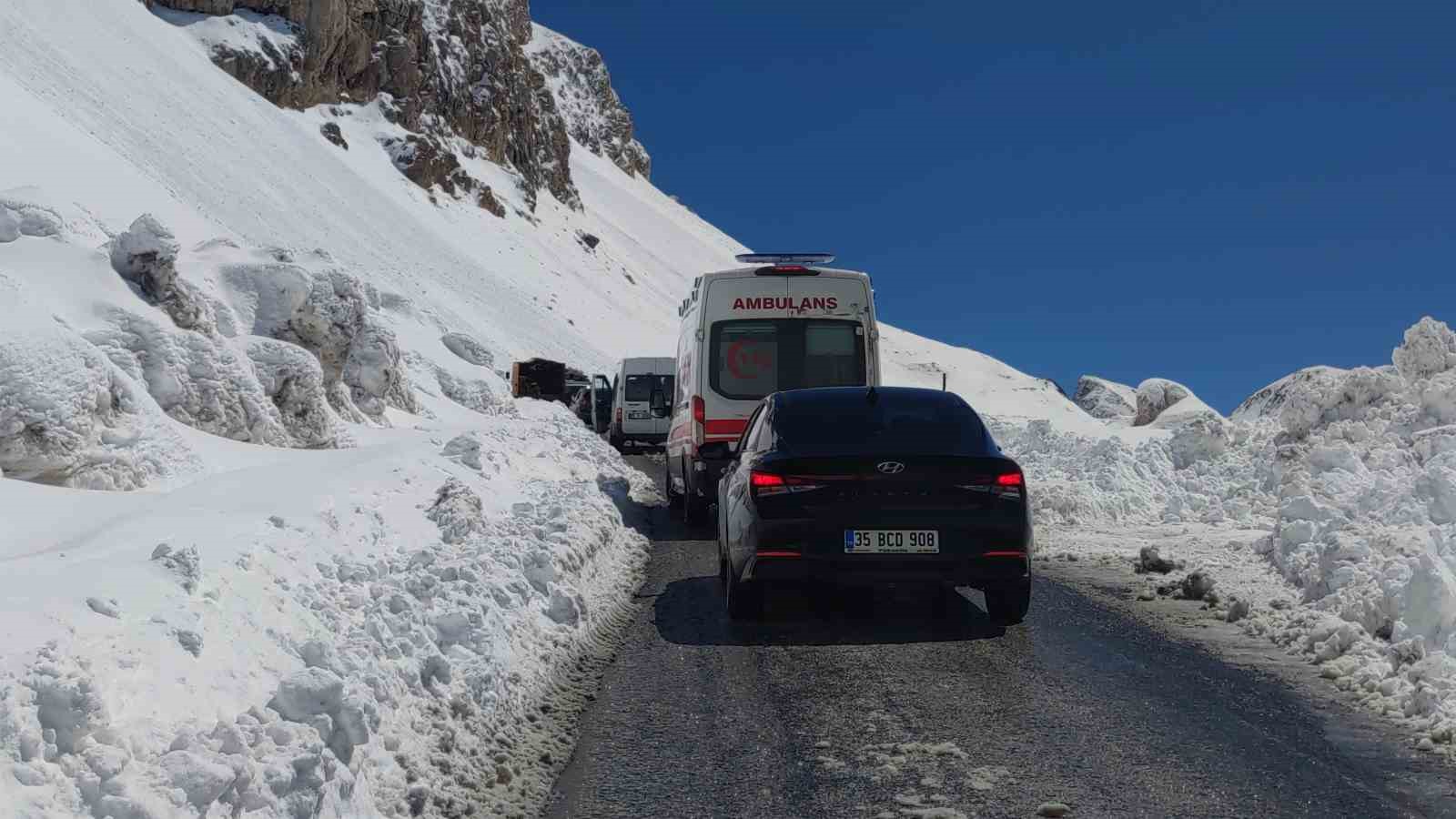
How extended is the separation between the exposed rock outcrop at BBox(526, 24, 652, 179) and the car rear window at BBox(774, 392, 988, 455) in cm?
16101

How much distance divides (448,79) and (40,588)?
94.3 metres

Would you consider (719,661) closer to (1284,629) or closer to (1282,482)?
(1284,629)

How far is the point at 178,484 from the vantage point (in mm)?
8602

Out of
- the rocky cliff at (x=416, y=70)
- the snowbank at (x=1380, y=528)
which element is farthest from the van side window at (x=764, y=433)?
the rocky cliff at (x=416, y=70)

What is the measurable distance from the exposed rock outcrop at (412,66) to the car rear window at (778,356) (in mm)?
63349

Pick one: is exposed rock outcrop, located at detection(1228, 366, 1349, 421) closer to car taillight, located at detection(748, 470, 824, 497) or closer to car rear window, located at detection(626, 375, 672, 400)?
car rear window, located at detection(626, 375, 672, 400)

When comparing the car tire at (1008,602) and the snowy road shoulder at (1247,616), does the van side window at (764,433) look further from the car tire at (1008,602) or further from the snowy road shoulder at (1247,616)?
the snowy road shoulder at (1247,616)

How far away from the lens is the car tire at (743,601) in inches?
307

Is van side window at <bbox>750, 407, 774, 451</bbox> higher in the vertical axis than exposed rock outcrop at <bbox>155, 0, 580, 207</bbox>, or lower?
lower

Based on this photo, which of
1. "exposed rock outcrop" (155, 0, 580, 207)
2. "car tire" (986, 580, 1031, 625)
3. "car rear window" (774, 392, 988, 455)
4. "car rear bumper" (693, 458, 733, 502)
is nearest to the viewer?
"car tire" (986, 580, 1031, 625)

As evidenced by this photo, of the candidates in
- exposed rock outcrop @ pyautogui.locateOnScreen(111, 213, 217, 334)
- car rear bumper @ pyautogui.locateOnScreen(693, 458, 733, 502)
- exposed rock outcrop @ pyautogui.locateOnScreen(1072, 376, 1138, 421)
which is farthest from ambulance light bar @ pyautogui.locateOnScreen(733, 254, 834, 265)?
exposed rock outcrop @ pyautogui.locateOnScreen(1072, 376, 1138, 421)

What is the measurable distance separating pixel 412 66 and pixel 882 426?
85599 mm

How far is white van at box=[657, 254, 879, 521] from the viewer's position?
12969mm

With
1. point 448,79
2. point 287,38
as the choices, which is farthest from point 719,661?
point 448,79
